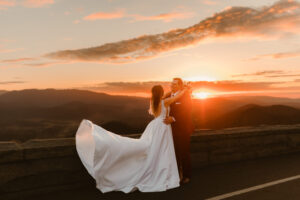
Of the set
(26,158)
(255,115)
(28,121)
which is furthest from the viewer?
(255,115)

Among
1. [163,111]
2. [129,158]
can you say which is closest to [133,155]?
[129,158]

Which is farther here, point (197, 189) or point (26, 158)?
point (197, 189)

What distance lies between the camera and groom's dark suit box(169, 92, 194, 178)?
246 inches

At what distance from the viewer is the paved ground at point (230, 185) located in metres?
5.21

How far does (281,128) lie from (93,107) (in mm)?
181356

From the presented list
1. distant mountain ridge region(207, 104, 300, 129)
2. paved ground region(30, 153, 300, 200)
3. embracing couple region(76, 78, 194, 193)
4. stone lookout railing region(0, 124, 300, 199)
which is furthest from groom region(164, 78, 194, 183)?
distant mountain ridge region(207, 104, 300, 129)

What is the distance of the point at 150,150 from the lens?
5.97 metres

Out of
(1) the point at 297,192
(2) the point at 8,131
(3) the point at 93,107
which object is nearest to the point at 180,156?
(1) the point at 297,192

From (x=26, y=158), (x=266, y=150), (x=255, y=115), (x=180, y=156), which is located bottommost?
(x=255, y=115)

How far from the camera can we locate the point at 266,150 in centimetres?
888

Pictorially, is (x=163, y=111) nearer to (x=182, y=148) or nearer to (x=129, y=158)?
(x=182, y=148)

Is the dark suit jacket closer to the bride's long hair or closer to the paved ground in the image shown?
the bride's long hair

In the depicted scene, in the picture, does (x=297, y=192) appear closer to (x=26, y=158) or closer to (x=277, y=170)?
(x=277, y=170)

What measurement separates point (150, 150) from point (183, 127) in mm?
897
